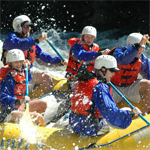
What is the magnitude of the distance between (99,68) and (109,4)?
8545mm

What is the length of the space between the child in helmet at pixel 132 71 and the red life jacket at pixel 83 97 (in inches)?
44.1

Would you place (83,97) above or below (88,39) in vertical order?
below

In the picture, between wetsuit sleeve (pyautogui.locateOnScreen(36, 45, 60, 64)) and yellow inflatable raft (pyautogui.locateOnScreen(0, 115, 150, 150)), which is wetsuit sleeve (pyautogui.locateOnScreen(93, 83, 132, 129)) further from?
wetsuit sleeve (pyautogui.locateOnScreen(36, 45, 60, 64))

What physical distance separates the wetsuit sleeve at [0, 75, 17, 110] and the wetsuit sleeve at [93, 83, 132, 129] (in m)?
1.14

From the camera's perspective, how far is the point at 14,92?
366 cm

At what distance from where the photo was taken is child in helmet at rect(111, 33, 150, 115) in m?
3.80

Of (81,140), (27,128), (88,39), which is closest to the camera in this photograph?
(81,140)

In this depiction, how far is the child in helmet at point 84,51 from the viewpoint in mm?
4254

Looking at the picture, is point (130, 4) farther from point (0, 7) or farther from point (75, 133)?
point (75, 133)

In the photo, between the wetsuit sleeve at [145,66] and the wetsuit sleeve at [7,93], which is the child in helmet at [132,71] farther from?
the wetsuit sleeve at [7,93]

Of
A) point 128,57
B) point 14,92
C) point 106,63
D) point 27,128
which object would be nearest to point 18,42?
point 14,92

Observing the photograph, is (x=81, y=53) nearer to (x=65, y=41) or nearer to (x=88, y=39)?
(x=88, y=39)

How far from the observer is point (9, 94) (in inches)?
135

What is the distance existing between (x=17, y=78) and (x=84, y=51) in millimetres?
1202
